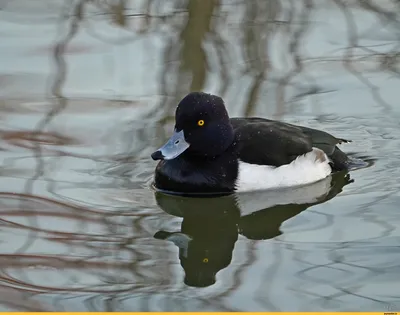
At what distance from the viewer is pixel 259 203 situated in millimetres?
7113

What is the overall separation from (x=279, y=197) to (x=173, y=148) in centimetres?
80

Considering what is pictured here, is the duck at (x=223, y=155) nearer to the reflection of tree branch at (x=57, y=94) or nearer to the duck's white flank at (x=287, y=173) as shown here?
the duck's white flank at (x=287, y=173)

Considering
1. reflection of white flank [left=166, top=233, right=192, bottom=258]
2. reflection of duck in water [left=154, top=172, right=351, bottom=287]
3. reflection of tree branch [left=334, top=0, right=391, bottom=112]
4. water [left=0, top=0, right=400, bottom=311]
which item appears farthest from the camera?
reflection of tree branch [left=334, top=0, right=391, bottom=112]

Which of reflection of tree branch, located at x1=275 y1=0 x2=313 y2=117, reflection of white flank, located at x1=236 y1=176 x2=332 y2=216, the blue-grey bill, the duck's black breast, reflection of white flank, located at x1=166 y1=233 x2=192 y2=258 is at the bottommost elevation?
reflection of white flank, located at x1=166 y1=233 x2=192 y2=258

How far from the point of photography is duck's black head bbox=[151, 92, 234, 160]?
281 inches

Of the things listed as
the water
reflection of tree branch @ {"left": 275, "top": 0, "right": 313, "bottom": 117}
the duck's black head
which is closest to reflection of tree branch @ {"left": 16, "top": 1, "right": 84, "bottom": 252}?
the water

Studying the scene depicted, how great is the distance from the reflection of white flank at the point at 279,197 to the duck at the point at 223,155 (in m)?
0.05

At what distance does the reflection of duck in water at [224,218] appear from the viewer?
622 centimetres

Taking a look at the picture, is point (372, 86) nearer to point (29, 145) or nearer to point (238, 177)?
point (238, 177)

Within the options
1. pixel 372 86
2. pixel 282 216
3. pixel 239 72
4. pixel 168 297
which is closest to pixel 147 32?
pixel 239 72

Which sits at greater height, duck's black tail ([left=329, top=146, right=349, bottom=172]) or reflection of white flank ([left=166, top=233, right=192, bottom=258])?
duck's black tail ([left=329, top=146, right=349, bottom=172])

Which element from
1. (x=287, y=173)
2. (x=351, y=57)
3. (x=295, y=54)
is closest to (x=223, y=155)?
(x=287, y=173)

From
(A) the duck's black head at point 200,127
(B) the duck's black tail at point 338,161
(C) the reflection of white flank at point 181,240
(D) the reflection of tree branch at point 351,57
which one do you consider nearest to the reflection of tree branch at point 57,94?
(C) the reflection of white flank at point 181,240

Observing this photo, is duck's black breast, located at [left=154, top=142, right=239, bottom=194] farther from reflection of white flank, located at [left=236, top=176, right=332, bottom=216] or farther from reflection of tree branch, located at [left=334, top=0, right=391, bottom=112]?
reflection of tree branch, located at [left=334, top=0, right=391, bottom=112]
